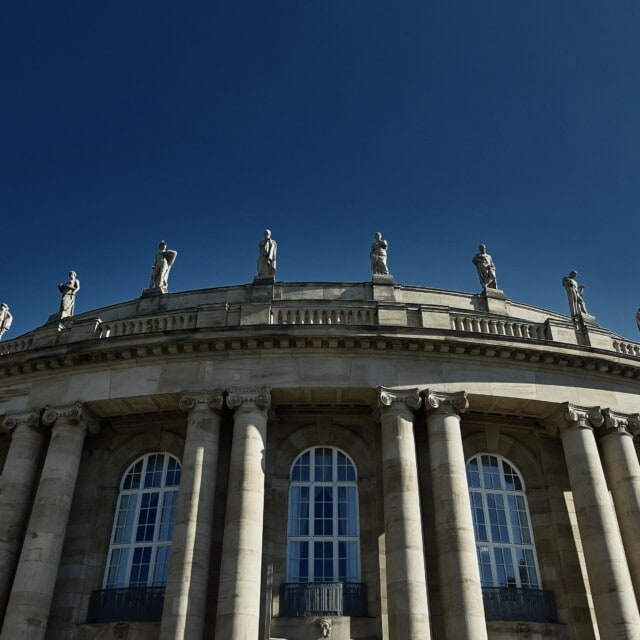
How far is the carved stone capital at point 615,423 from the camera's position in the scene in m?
21.6

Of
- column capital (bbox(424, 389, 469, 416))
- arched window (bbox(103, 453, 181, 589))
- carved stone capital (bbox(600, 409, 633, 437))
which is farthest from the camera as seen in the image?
carved stone capital (bbox(600, 409, 633, 437))

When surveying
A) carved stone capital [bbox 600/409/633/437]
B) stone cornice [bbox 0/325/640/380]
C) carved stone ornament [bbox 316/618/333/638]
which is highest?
stone cornice [bbox 0/325/640/380]

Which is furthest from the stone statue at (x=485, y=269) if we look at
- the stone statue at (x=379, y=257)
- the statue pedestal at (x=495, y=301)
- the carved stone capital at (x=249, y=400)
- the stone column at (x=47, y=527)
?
the stone column at (x=47, y=527)

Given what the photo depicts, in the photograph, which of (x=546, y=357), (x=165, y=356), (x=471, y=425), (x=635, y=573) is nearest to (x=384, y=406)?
(x=471, y=425)

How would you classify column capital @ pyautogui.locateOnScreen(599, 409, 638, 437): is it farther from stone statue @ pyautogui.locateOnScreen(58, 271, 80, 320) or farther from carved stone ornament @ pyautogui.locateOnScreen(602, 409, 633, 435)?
stone statue @ pyautogui.locateOnScreen(58, 271, 80, 320)

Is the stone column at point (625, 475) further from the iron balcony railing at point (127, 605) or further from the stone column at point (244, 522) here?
Answer: the iron balcony railing at point (127, 605)

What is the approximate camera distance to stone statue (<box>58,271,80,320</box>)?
26.0m

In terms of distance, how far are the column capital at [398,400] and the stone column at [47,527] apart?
948 centimetres

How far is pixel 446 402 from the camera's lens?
2062cm

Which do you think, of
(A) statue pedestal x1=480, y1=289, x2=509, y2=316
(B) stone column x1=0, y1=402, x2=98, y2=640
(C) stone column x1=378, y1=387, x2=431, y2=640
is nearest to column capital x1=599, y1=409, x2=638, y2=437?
(A) statue pedestal x1=480, y1=289, x2=509, y2=316

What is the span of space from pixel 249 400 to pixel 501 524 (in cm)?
886

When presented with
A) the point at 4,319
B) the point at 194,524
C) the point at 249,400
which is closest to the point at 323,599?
the point at 194,524

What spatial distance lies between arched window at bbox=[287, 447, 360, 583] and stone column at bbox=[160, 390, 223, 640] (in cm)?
287

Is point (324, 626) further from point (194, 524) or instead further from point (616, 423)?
point (616, 423)
